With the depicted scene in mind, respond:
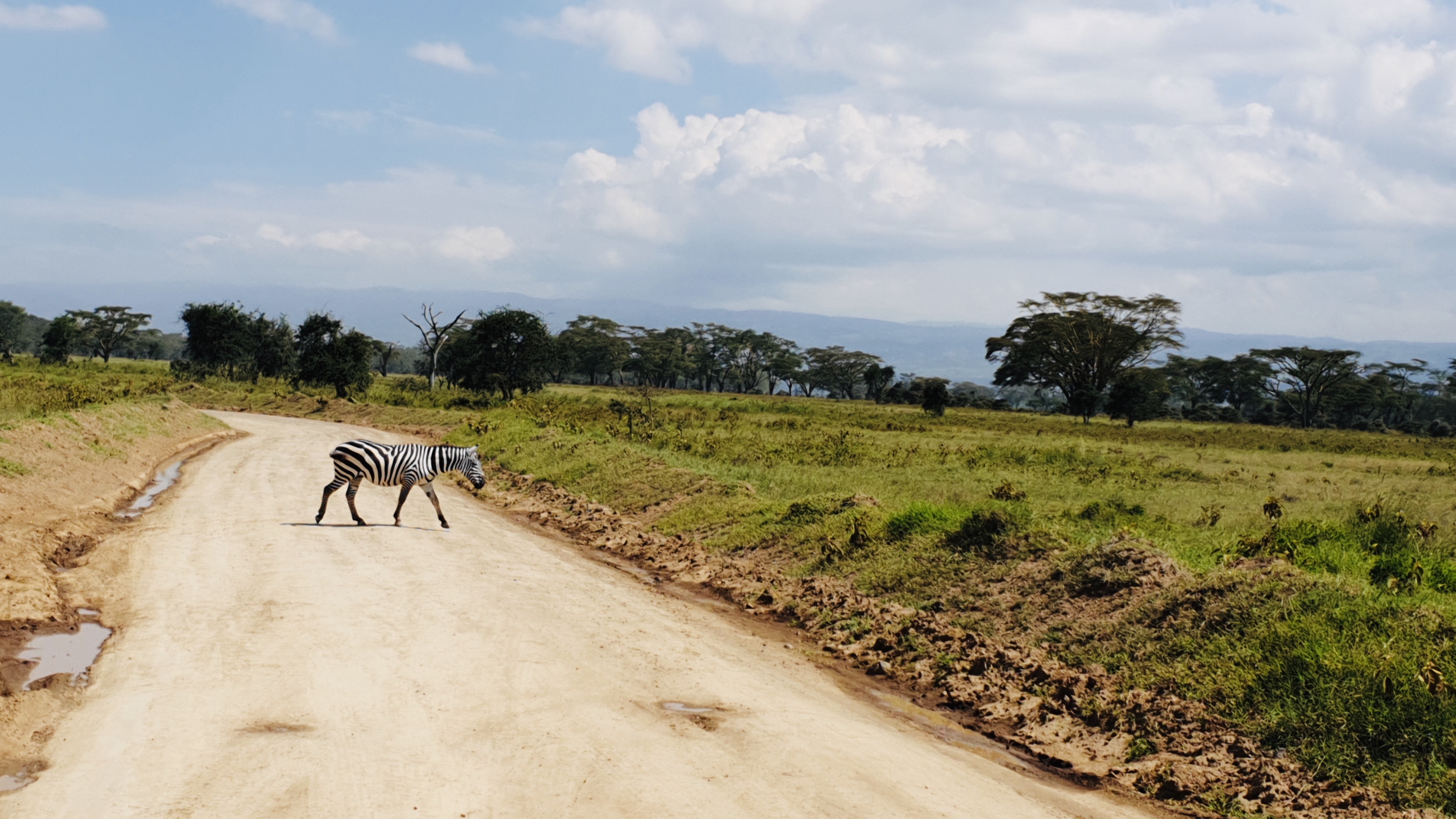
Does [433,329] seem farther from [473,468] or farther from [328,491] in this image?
[328,491]

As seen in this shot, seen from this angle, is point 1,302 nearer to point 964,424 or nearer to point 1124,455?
point 964,424

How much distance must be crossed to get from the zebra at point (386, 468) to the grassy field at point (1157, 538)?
4.89 meters

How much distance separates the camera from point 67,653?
10641 millimetres

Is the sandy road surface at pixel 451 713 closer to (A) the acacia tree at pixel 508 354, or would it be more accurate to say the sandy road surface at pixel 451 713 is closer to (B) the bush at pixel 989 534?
(B) the bush at pixel 989 534

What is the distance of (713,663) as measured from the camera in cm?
1148

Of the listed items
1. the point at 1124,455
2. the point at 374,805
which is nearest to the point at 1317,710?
the point at 374,805

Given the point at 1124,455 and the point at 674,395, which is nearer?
the point at 1124,455

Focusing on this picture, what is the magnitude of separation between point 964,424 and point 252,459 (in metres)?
40.8

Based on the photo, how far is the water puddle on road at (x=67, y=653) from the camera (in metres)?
9.88

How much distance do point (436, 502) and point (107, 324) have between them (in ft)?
381

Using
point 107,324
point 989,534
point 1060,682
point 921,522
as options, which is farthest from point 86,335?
point 1060,682

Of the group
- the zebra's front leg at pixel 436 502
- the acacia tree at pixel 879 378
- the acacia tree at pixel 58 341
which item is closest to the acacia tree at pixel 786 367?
the acacia tree at pixel 879 378

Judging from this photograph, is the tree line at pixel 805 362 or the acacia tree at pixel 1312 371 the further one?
the acacia tree at pixel 1312 371

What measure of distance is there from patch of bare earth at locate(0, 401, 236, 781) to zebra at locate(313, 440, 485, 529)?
13.1 ft
